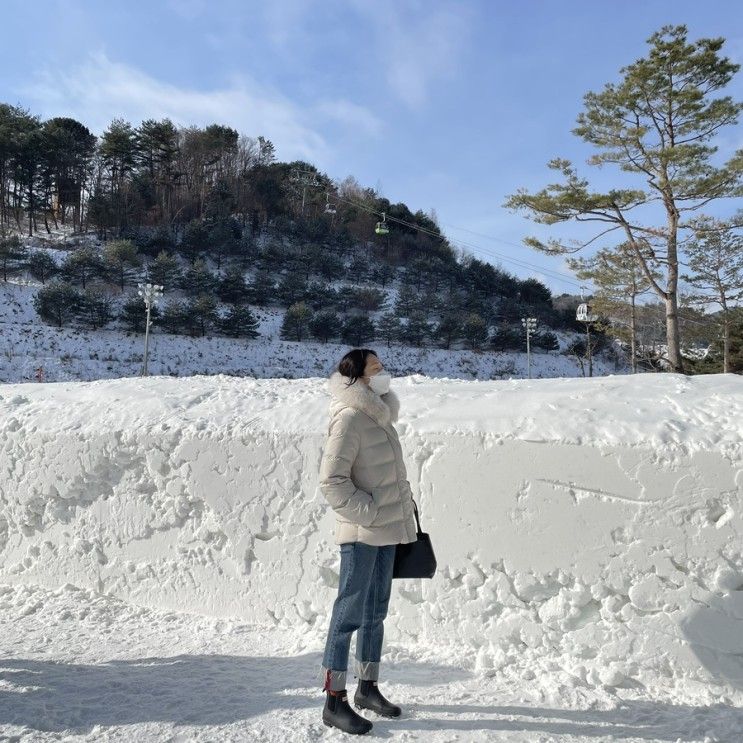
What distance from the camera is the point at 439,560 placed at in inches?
130

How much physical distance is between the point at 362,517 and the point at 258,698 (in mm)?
1094

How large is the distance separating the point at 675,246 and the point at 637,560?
1607 centimetres

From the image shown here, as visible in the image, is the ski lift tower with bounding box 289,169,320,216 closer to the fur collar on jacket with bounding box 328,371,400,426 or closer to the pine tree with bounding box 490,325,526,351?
the pine tree with bounding box 490,325,526,351

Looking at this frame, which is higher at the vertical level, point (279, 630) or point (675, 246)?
point (675, 246)

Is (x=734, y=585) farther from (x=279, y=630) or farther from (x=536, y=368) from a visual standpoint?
(x=536, y=368)

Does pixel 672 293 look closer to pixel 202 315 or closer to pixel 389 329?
pixel 389 329

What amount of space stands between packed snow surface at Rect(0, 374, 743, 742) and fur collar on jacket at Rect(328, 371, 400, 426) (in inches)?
35.3

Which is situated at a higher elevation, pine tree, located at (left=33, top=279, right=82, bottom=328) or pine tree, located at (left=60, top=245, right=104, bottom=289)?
pine tree, located at (left=60, top=245, right=104, bottom=289)

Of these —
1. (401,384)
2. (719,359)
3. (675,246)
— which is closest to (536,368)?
(719,359)

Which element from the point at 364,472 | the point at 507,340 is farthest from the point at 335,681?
the point at 507,340

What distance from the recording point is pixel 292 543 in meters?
3.66

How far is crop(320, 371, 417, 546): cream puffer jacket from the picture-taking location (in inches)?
94.7

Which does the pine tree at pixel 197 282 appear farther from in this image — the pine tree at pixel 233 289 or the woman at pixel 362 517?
the woman at pixel 362 517

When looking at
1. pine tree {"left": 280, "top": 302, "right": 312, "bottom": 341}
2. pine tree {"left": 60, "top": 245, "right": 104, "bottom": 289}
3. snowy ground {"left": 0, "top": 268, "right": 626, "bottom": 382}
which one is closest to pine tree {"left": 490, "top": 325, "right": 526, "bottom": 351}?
snowy ground {"left": 0, "top": 268, "right": 626, "bottom": 382}
